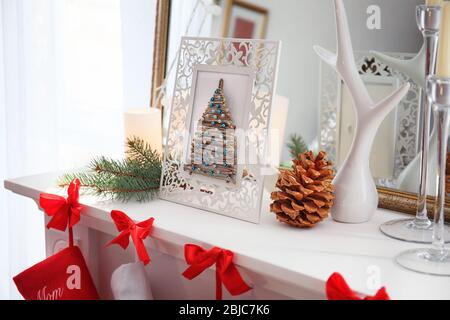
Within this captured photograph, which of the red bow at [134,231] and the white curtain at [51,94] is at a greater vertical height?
the white curtain at [51,94]

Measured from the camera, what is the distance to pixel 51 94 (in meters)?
1.58

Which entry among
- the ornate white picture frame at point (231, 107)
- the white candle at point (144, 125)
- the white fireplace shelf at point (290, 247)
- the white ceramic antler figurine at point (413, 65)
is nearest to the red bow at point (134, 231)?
the white fireplace shelf at point (290, 247)

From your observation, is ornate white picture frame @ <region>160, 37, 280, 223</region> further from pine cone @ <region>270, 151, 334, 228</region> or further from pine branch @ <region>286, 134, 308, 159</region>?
pine branch @ <region>286, 134, 308, 159</region>

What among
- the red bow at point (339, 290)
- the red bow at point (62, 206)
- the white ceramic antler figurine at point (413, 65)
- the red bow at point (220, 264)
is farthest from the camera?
the red bow at point (62, 206)

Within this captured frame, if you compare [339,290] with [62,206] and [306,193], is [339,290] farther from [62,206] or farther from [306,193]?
[62,206]

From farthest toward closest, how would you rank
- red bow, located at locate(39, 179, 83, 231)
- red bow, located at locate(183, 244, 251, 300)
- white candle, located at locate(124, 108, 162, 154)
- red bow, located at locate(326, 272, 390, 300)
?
white candle, located at locate(124, 108, 162, 154) → red bow, located at locate(39, 179, 83, 231) → red bow, located at locate(183, 244, 251, 300) → red bow, located at locate(326, 272, 390, 300)

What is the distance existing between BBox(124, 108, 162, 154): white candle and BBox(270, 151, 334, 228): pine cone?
1.38 feet

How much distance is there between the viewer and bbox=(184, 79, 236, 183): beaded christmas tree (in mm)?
1007

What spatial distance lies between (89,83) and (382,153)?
0.89 meters

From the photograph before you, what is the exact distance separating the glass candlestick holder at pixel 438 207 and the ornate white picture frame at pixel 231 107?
0.27m

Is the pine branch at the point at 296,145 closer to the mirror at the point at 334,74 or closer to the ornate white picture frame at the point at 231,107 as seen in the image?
the mirror at the point at 334,74

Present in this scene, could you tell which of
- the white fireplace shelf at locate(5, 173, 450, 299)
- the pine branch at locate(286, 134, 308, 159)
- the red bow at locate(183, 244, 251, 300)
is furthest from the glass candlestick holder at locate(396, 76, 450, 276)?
the pine branch at locate(286, 134, 308, 159)

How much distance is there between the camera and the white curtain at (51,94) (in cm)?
155

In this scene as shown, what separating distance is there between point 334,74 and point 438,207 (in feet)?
1.20
